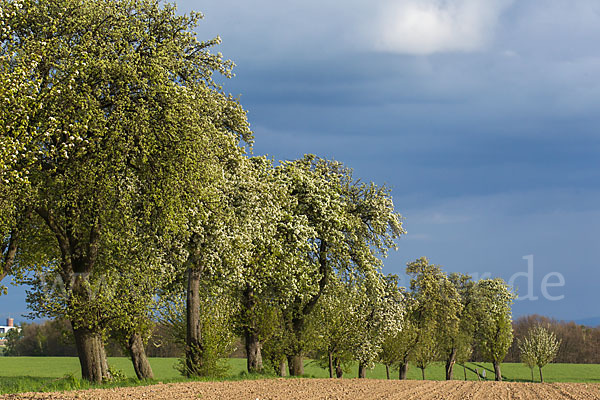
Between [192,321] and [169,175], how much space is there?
11.1m

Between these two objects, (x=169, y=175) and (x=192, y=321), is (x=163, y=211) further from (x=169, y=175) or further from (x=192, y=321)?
(x=192, y=321)

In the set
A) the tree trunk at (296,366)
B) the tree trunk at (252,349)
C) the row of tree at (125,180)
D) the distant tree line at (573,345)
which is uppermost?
the row of tree at (125,180)

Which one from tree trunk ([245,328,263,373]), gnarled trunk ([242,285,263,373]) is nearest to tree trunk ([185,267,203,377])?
gnarled trunk ([242,285,263,373])

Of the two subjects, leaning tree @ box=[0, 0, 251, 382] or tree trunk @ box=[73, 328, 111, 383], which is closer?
leaning tree @ box=[0, 0, 251, 382]

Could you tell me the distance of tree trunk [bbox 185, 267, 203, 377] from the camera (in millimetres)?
32281

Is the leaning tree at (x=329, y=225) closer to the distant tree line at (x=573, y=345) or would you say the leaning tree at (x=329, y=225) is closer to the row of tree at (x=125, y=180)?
the row of tree at (x=125, y=180)

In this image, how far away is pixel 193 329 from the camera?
32500 millimetres

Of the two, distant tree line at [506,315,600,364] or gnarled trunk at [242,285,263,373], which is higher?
gnarled trunk at [242,285,263,373]

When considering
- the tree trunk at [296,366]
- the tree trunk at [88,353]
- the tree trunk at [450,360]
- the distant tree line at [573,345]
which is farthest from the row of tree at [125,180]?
the distant tree line at [573,345]

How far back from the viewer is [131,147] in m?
24.1

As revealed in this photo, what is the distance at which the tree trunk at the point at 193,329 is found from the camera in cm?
3228

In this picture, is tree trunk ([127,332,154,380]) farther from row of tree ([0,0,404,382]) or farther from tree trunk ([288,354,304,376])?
tree trunk ([288,354,304,376])

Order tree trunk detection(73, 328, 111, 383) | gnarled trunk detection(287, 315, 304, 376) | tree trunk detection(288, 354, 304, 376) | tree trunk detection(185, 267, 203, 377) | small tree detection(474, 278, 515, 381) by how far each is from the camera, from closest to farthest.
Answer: tree trunk detection(73, 328, 111, 383), tree trunk detection(185, 267, 203, 377), gnarled trunk detection(287, 315, 304, 376), tree trunk detection(288, 354, 304, 376), small tree detection(474, 278, 515, 381)

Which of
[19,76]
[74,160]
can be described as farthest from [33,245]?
[19,76]
